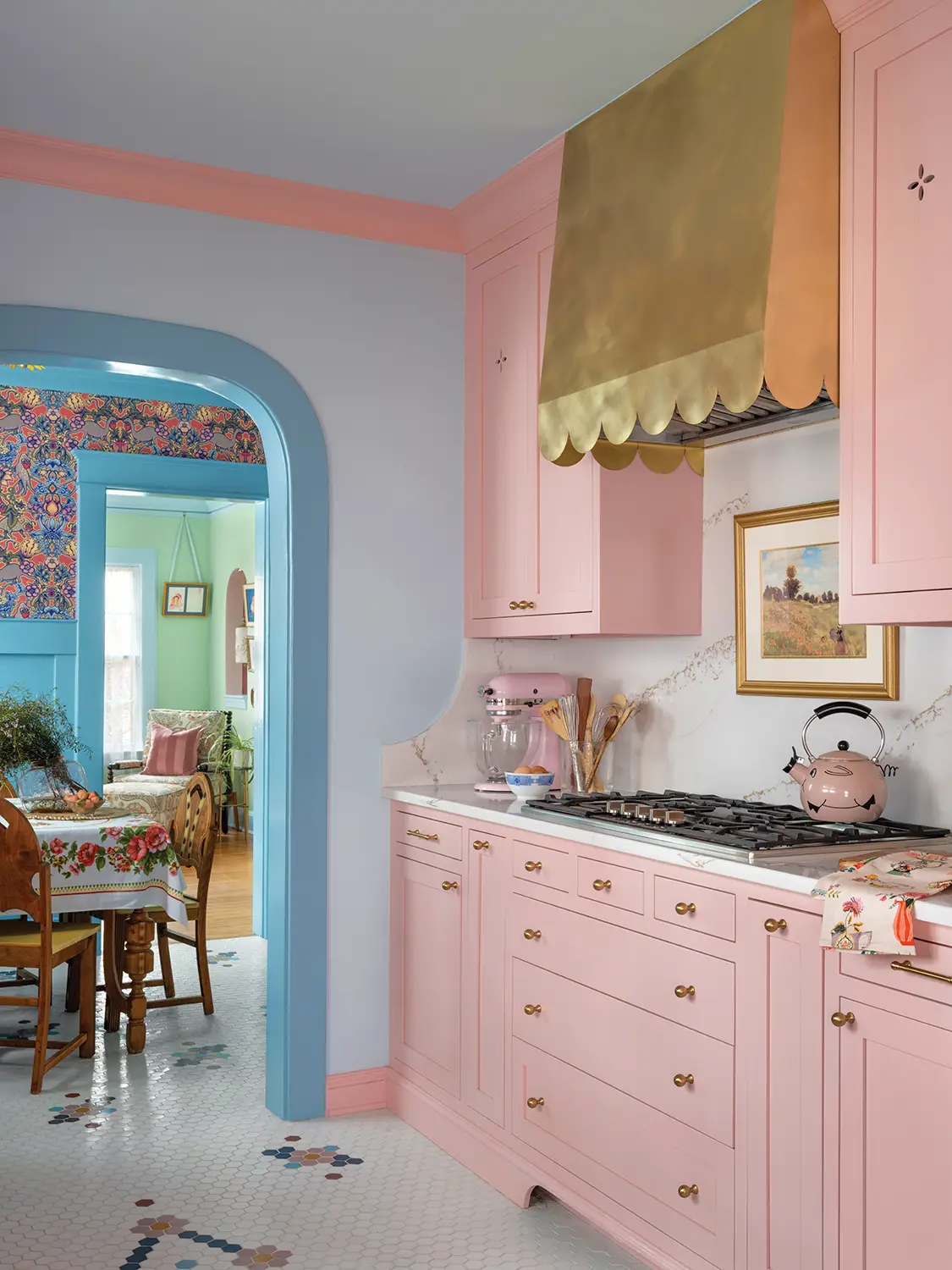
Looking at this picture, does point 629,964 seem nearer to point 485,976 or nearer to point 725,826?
point 725,826

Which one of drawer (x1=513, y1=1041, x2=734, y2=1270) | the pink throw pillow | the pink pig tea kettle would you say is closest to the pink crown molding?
the pink pig tea kettle

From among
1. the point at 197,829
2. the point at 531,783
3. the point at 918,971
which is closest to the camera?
the point at 918,971

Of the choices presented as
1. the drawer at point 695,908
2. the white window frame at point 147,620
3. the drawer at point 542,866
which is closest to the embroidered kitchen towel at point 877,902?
the drawer at point 695,908

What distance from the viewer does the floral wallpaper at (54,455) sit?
6.10 m

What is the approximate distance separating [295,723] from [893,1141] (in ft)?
7.07

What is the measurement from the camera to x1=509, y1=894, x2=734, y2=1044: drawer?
2428 millimetres

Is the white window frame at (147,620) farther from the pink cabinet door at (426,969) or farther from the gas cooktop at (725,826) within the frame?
the gas cooktop at (725,826)

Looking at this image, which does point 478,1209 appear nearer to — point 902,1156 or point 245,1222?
point 245,1222

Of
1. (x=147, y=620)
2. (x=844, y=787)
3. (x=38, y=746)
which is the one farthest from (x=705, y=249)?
(x=147, y=620)

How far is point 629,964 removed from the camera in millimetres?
2701

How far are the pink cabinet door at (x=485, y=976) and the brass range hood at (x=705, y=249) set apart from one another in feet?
3.67

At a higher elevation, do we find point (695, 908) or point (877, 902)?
point (877, 902)

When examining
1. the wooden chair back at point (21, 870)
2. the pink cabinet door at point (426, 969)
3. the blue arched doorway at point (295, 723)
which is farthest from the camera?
the wooden chair back at point (21, 870)

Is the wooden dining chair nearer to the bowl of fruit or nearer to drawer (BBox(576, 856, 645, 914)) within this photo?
the bowl of fruit
